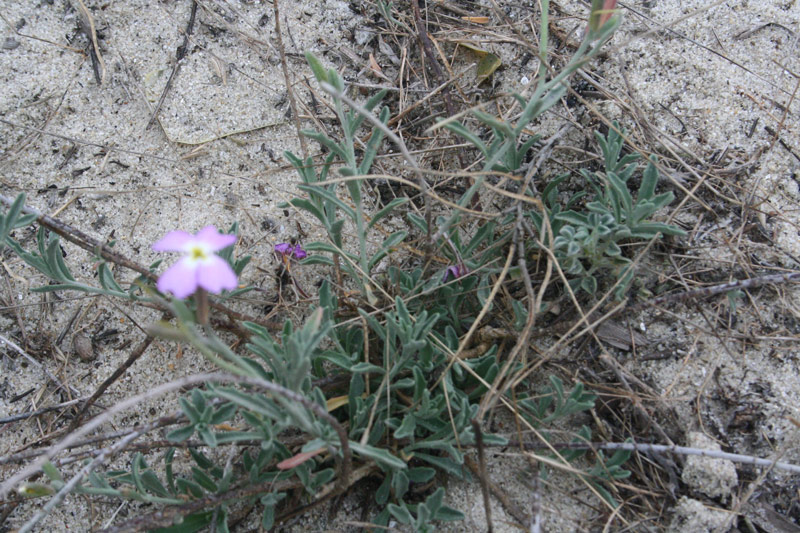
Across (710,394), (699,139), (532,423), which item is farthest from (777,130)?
(532,423)

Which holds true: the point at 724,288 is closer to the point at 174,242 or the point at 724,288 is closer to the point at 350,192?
the point at 350,192

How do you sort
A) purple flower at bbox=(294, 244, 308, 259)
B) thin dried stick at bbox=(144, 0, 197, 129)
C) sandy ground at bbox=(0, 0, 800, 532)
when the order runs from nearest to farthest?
sandy ground at bbox=(0, 0, 800, 532), purple flower at bbox=(294, 244, 308, 259), thin dried stick at bbox=(144, 0, 197, 129)

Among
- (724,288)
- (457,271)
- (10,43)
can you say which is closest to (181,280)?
(457,271)

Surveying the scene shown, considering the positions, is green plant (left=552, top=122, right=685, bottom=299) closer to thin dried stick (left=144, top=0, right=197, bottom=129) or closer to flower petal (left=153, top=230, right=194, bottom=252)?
flower petal (left=153, top=230, right=194, bottom=252)

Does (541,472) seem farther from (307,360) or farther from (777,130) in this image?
(777,130)

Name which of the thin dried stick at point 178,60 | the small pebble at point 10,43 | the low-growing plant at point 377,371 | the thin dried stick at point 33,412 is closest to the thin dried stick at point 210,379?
the low-growing plant at point 377,371

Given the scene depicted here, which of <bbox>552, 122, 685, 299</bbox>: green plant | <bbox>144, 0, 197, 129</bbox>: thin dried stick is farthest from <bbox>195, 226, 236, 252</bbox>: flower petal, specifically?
<bbox>144, 0, 197, 129</bbox>: thin dried stick

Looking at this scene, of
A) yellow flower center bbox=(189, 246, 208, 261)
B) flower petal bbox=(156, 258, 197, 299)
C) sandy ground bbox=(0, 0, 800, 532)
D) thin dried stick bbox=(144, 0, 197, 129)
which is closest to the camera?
flower petal bbox=(156, 258, 197, 299)
